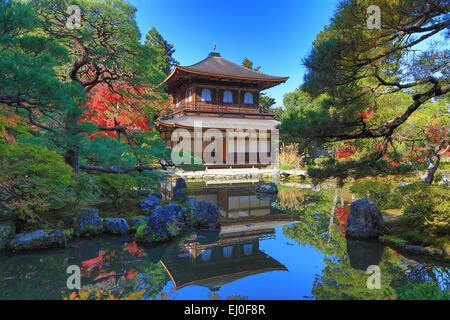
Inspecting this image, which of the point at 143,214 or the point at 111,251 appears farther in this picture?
the point at 143,214

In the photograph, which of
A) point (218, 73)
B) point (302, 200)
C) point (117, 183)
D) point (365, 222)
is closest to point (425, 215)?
point (365, 222)

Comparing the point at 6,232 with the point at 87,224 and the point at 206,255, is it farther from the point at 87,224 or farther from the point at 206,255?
the point at 206,255

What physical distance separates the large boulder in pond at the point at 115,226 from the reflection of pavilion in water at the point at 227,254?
4.63ft

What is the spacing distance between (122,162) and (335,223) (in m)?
5.20

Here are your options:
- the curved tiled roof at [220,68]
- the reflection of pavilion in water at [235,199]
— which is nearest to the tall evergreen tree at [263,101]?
the curved tiled roof at [220,68]

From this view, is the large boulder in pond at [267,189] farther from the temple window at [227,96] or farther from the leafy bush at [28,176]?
the temple window at [227,96]

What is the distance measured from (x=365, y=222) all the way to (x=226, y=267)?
3174 millimetres

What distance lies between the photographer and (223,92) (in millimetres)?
18188

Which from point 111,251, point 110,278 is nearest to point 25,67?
point 110,278

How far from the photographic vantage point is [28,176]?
4.38 metres

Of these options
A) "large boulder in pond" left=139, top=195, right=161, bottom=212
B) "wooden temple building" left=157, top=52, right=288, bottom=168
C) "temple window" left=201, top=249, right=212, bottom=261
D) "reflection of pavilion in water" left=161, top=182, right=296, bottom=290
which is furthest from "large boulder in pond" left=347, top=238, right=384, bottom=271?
"wooden temple building" left=157, top=52, right=288, bottom=168

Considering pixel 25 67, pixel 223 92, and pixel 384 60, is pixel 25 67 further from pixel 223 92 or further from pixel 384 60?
pixel 223 92

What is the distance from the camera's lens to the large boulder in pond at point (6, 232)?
169 inches

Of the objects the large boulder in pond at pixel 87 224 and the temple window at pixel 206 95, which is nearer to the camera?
the large boulder in pond at pixel 87 224
